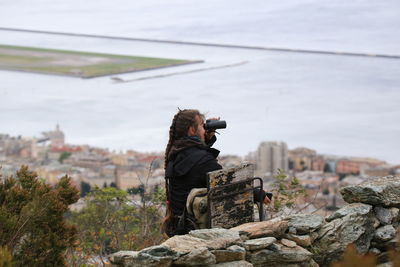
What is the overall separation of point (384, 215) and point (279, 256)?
62cm

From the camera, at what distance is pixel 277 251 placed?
315 cm

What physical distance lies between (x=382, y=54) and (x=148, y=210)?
116 ft

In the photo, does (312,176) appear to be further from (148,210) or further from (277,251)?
(277,251)

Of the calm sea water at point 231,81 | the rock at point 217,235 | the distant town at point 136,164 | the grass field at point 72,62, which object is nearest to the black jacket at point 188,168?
the rock at point 217,235

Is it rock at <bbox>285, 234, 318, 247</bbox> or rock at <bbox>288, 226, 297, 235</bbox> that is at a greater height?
rock at <bbox>288, 226, 297, 235</bbox>

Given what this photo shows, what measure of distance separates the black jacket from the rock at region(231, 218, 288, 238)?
0.74 ft

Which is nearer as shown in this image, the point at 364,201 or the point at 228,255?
the point at 228,255

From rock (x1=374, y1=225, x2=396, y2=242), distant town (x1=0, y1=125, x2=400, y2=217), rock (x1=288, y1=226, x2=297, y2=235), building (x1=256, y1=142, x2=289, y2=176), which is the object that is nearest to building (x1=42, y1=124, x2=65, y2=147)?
distant town (x1=0, y1=125, x2=400, y2=217)

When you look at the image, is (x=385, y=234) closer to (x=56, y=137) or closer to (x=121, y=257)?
(x=121, y=257)

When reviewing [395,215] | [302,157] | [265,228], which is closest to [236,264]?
[265,228]

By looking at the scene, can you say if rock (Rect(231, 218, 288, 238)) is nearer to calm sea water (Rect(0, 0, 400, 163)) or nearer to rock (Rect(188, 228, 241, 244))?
rock (Rect(188, 228, 241, 244))

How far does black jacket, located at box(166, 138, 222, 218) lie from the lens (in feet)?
11.0

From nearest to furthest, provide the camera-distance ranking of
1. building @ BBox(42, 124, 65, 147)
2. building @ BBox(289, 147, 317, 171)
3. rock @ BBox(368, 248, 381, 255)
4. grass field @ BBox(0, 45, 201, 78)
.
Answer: rock @ BBox(368, 248, 381, 255) → building @ BBox(289, 147, 317, 171) → building @ BBox(42, 124, 65, 147) → grass field @ BBox(0, 45, 201, 78)

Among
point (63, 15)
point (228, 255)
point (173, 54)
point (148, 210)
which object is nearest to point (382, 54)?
point (173, 54)
